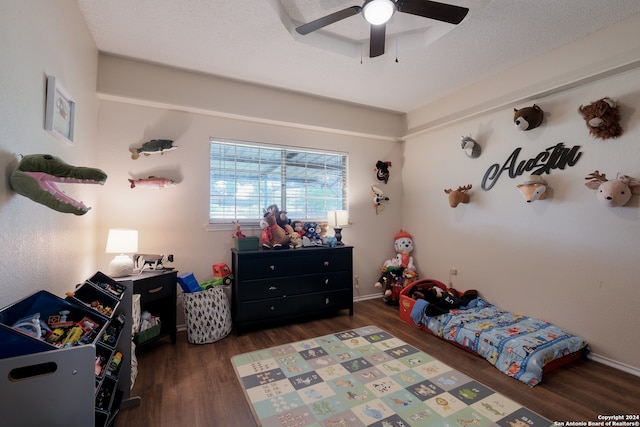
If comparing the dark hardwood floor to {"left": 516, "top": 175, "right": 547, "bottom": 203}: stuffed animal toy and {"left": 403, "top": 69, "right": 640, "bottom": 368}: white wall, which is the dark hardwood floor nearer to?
{"left": 403, "top": 69, "right": 640, "bottom": 368}: white wall

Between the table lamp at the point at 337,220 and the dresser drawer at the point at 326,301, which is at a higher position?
the table lamp at the point at 337,220

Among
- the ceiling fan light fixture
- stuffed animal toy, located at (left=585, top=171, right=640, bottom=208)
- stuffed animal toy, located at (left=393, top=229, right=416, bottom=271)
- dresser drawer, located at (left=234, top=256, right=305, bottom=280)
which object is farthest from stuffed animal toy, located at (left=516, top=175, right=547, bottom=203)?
dresser drawer, located at (left=234, top=256, right=305, bottom=280)

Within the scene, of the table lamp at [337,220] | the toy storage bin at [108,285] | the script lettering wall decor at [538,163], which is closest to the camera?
the toy storage bin at [108,285]

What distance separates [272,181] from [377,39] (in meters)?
1.99

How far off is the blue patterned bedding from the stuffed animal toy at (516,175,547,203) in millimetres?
1193

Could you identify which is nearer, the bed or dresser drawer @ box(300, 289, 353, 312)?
the bed

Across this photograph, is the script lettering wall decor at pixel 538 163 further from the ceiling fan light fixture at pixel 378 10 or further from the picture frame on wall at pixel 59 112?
the picture frame on wall at pixel 59 112

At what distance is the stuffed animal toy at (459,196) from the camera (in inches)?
134

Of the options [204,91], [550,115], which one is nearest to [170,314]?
[204,91]

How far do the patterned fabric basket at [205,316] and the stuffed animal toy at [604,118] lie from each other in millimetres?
3672

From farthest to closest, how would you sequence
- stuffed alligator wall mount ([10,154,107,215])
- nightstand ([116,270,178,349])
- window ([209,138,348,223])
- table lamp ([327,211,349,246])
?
1. table lamp ([327,211,349,246])
2. window ([209,138,348,223])
3. nightstand ([116,270,178,349])
4. stuffed alligator wall mount ([10,154,107,215])

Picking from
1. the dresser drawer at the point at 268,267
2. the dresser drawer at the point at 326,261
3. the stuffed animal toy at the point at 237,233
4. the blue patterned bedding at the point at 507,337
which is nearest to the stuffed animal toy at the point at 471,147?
the blue patterned bedding at the point at 507,337

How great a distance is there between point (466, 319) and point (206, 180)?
10.0 feet

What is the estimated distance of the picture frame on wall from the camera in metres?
1.56
